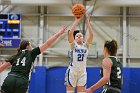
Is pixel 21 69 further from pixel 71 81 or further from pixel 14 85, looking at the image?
pixel 71 81

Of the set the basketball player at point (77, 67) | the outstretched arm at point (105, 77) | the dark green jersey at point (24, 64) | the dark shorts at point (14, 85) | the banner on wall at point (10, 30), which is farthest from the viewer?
the banner on wall at point (10, 30)

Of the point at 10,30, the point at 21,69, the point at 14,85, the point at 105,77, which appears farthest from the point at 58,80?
the point at 105,77

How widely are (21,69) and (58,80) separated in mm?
5548

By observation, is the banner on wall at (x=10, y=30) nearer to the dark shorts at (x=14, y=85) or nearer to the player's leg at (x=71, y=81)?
the player's leg at (x=71, y=81)

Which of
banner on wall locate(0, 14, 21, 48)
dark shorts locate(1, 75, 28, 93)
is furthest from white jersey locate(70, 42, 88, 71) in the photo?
banner on wall locate(0, 14, 21, 48)

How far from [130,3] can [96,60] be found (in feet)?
7.28

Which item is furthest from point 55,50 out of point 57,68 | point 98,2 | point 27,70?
point 27,70

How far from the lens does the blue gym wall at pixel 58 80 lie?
9.25 m

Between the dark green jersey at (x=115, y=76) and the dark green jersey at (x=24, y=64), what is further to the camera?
the dark green jersey at (x=24, y=64)

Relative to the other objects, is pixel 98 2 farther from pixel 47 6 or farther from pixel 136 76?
pixel 136 76

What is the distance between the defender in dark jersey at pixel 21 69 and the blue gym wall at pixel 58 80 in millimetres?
5235

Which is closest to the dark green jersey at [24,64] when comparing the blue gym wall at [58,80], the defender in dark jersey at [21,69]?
the defender in dark jersey at [21,69]

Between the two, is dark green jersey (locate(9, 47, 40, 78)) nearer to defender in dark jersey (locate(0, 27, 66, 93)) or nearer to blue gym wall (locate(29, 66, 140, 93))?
defender in dark jersey (locate(0, 27, 66, 93))

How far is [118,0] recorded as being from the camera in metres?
9.02
